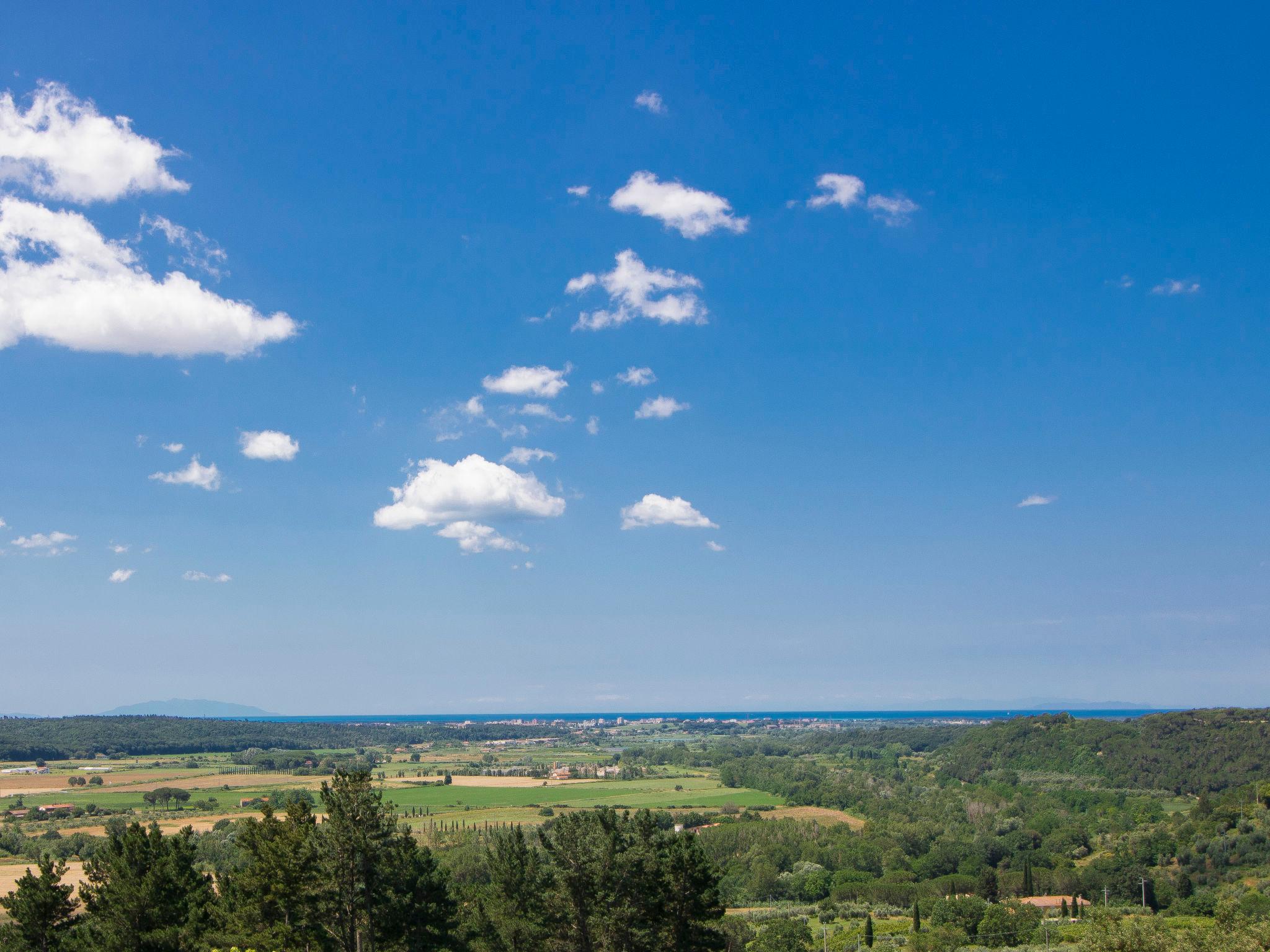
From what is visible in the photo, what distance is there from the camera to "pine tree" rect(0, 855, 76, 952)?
35.0m

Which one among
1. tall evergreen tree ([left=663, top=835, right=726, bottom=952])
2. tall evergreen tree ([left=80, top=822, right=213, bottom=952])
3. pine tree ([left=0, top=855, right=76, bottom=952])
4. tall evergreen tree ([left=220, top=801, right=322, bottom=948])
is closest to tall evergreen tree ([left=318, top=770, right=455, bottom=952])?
tall evergreen tree ([left=220, top=801, right=322, bottom=948])

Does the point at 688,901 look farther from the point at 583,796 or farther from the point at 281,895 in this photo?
the point at 583,796

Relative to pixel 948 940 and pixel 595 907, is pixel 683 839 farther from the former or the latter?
pixel 948 940

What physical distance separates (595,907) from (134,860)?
1797 centimetres

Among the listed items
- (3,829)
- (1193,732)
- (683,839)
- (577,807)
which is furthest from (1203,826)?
(3,829)

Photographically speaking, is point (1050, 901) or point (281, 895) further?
point (1050, 901)

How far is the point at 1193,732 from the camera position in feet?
614

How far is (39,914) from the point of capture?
Result: 35.3 metres

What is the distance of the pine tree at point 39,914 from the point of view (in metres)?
35.0

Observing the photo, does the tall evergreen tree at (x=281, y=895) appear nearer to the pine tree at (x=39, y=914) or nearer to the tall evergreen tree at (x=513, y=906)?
the pine tree at (x=39, y=914)

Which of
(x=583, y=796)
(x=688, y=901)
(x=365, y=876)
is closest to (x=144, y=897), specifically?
(x=365, y=876)

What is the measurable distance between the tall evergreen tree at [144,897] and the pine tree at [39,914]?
99 centimetres

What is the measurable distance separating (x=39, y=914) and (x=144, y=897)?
480 cm

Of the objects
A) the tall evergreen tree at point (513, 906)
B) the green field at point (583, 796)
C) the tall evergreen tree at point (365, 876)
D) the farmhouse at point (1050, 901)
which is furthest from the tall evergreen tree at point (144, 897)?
the green field at point (583, 796)
